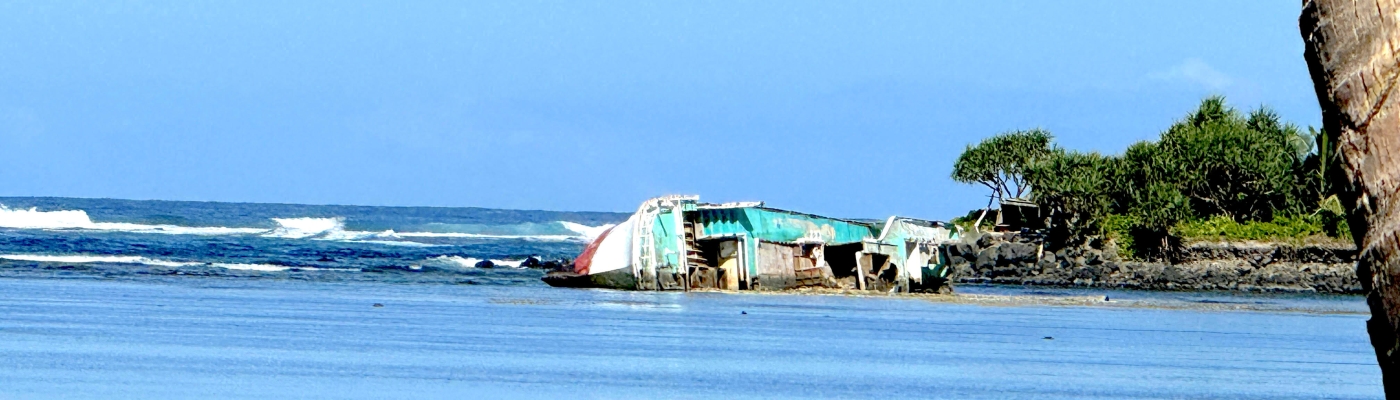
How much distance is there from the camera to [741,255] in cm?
4372

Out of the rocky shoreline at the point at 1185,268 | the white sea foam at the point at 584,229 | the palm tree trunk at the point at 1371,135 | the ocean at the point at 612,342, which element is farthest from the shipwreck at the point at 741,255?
the white sea foam at the point at 584,229

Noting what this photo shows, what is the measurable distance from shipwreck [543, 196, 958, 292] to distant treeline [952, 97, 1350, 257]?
15243 mm

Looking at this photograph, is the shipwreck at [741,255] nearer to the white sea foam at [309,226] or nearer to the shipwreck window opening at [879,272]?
the shipwreck window opening at [879,272]

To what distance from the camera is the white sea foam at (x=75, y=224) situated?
93375mm

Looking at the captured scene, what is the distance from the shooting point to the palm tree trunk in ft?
13.6

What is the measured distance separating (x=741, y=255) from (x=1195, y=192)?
25066mm

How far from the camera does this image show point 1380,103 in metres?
4.18

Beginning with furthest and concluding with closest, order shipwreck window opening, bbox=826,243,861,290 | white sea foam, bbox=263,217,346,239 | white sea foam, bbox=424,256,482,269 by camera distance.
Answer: white sea foam, bbox=263,217,346,239 → white sea foam, bbox=424,256,482,269 → shipwreck window opening, bbox=826,243,861,290

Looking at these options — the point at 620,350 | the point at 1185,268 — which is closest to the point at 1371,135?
the point at 620,350

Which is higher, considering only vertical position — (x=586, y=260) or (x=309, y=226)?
(x=309, y=226)

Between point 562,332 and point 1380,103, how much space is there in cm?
1978

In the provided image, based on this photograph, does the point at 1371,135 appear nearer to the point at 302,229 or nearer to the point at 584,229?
the point at 302,229

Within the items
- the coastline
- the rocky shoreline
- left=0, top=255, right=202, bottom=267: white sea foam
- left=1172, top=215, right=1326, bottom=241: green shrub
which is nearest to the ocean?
the coastline

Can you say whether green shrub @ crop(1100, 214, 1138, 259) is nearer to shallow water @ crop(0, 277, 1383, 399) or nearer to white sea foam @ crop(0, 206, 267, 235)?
shallow water @ crop(0, 277, 1383, 399)
